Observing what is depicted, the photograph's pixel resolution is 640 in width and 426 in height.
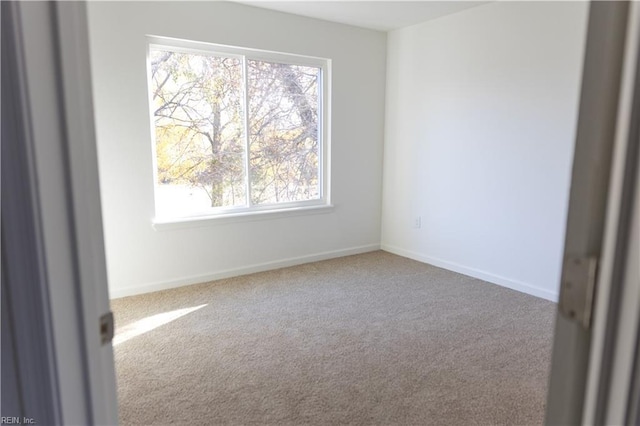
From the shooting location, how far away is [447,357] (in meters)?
2.40

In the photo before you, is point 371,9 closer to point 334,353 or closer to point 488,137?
point 488,137

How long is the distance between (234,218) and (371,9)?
2.19 metres

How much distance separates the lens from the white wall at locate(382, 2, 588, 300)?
10.3 feet

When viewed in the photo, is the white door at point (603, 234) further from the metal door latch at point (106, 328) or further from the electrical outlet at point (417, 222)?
the electrical outlet at point (417, 222)

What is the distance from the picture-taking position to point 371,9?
3658 mm

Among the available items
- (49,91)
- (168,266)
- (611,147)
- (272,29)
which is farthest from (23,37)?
(272,29)

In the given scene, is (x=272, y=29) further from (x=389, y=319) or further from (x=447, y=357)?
(x=447, y=357)

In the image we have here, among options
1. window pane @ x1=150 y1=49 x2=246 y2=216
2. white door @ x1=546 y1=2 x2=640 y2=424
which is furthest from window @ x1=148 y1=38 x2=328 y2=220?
white door @ x1=546 y1=2 x2=640 y2=424

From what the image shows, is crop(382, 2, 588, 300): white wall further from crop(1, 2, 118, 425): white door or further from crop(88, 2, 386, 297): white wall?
crop(1, 2, 118, 425): white door

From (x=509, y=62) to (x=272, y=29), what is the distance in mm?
2014

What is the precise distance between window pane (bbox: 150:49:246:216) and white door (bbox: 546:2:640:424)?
3368 mm

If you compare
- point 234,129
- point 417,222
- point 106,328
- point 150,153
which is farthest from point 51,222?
point 417,222

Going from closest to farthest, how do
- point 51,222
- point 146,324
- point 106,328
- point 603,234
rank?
1. point 603,234
2. point 51,222
3. point 106,328
4. point 146,324

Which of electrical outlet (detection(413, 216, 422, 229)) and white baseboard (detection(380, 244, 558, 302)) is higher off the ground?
electrical outlet (detection(413, 216, 422, 229))
